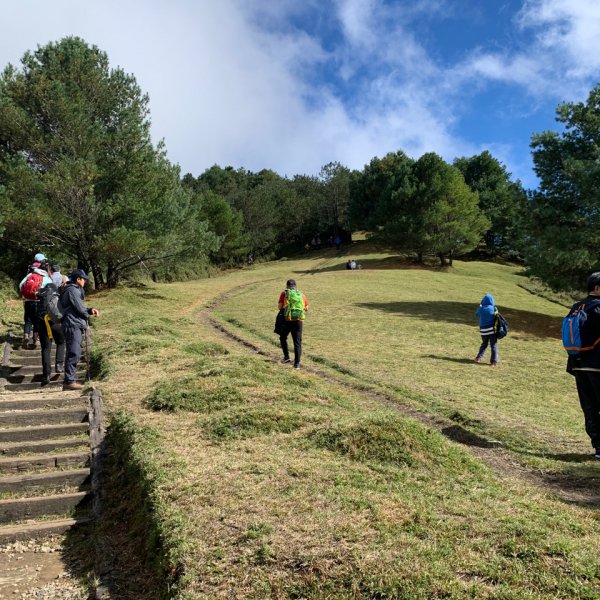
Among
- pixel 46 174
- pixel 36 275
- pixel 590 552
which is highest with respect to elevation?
pixel 46 174

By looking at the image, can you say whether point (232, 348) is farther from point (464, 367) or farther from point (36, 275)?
point (464, 367)

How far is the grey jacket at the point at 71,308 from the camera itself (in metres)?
9.51

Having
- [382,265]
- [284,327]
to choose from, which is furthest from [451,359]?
[382,265]

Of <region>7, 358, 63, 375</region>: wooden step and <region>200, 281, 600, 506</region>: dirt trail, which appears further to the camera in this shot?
<region>7, 358, 63, 375</region>: wooden step

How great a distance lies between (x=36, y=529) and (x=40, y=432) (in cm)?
225

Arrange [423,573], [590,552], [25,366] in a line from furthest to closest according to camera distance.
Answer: [25,366]
[590,552]
[423,573]

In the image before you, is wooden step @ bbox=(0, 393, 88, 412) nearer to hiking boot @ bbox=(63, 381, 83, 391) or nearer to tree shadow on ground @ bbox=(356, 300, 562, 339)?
hiking boot @ bbox=(63, 381, 83, 391)

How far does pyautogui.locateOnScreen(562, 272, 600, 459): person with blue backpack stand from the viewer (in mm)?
6910

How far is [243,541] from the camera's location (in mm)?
4023

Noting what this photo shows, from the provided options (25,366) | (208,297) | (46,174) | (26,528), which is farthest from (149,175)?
(26,528)

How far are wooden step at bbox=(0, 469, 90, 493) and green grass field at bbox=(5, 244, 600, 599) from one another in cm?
78

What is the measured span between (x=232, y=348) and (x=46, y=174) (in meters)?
14.6

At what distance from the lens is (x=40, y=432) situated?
23.8 feet

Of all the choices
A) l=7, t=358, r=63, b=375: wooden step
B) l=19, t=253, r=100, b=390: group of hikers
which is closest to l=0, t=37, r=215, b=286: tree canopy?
l=7, t=358, r=63, b=375: wooden step
